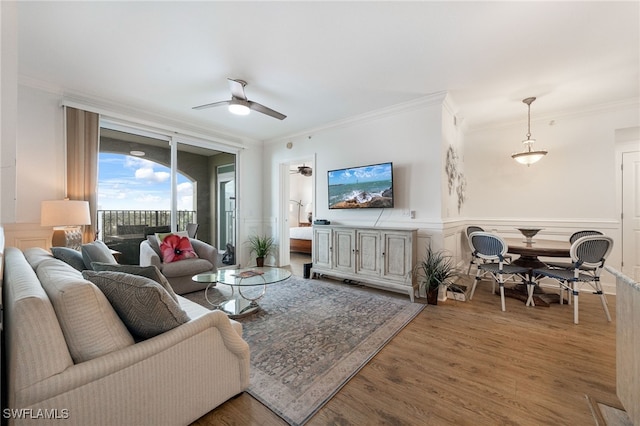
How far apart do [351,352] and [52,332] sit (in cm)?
186

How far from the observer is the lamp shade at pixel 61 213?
2.87m

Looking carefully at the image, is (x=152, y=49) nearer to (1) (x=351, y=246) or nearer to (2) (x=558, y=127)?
(1) (x=351, y=246)

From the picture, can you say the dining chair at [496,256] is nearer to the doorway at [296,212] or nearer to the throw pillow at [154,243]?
the doorway at [296,212]

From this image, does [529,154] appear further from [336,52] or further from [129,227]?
[129,227]

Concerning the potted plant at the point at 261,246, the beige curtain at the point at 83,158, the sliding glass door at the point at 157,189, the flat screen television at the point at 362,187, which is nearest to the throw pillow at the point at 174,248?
the sliding glass door at the point at 157,189

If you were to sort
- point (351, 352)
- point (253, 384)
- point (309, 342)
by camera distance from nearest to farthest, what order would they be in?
point (253, 384) → point (351, 352) → point (309, 342)

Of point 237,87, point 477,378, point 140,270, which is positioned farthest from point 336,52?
point 477,378

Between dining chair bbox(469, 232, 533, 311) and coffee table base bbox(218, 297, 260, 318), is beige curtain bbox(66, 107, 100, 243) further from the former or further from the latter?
dining chair bbox(469, 232, 533, 311)

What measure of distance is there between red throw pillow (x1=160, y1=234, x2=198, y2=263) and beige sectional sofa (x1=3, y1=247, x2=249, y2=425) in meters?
2.02

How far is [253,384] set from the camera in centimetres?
178

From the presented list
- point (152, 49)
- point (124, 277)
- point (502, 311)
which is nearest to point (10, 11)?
point (124, 277)

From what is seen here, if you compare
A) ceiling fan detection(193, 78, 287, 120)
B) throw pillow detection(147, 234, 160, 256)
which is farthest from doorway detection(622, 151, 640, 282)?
throw pillow detection(147, 234, 160, 256)

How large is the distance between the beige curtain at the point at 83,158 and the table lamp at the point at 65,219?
0.25 meters

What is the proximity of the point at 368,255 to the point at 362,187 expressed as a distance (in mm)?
1101
